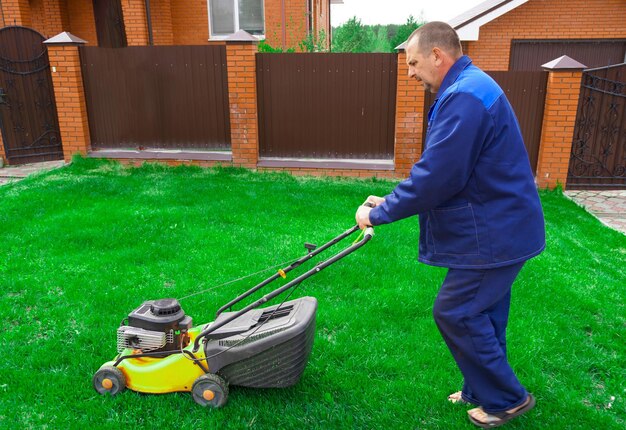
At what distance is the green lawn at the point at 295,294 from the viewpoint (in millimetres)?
3217

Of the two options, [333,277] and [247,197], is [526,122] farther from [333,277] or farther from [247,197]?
[333,277]

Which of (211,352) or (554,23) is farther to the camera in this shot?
(554,23)

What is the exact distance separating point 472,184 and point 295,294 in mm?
2403

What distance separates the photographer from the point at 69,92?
943cm

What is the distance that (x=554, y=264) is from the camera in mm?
5449

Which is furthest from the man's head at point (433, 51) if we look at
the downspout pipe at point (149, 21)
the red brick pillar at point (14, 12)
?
the red brick pillar at point (14, 12)

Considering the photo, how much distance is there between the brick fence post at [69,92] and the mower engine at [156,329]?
289 inches

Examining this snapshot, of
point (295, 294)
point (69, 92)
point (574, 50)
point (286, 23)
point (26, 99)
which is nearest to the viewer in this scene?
point (295, 294)

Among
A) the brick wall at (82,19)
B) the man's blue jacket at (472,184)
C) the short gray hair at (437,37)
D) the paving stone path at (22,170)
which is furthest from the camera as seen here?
the brick wall at (82,19)

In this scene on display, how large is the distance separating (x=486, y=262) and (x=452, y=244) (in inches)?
7.2

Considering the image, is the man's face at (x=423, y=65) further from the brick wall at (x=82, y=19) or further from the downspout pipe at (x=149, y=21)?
the brick wall at (x=82, y=19)

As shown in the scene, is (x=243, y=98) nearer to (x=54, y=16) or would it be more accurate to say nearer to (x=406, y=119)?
(x=406, y=119)

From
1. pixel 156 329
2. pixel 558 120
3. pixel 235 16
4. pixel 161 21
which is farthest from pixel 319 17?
pixel 156 329

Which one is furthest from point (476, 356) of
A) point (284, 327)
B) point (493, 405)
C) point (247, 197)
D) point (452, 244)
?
point (247, 197)
